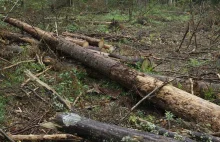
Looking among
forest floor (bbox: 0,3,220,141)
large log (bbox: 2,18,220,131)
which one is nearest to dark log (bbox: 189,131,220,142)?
forest floor (bbox: 0,3,220,141)

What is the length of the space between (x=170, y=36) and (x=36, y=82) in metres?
8.66

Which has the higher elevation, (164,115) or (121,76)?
(121,76)

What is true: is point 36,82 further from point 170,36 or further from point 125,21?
point 125,21

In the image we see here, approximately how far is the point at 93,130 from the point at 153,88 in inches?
91.9

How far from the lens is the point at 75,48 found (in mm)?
8305

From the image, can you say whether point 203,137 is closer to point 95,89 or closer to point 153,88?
point 153,88

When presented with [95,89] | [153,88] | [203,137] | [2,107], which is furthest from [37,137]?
[153,88]

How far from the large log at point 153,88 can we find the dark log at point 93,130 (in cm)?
176

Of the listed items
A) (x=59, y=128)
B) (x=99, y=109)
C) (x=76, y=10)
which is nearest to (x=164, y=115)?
(x=99, y=109)

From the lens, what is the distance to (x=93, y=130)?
428cm

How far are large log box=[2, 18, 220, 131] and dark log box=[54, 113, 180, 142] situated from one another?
176 centimetres

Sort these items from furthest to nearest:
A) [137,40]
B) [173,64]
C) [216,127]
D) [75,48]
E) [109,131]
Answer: [137,40] < [173,64] < [75,48] < [216,127] < [109,131]

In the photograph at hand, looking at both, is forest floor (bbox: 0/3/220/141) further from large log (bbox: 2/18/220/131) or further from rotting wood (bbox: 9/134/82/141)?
Result: rotting wood (bbox: 9/134/82/141)

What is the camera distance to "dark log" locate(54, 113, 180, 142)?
410 centimetres
